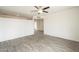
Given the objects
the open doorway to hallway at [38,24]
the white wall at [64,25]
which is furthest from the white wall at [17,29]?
the white wall at [64,25]

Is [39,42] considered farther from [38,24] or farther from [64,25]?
[64,25]

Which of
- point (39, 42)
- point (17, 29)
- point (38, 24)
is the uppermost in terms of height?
point (38, 24)

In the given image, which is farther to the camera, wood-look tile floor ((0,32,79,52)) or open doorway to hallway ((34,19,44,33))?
wood-look tile floor ((0,32,79,52))

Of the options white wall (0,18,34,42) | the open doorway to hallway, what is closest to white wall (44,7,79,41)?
the open doorway to hallway

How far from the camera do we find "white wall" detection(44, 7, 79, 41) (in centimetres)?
162

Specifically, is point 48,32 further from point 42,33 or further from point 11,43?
point 11,43

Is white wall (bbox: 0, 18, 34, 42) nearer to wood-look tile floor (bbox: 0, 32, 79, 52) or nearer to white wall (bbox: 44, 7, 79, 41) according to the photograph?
wood-look tile floor (bbox: 0, 32, 79, 52)

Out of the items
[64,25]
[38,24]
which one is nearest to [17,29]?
[38,24]

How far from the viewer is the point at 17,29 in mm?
1759

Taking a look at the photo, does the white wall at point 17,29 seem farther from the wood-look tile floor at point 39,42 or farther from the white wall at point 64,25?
the white wall at point 64,25

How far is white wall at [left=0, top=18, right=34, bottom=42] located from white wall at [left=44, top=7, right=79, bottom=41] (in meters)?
0.37

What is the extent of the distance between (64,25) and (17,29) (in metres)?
1.17
